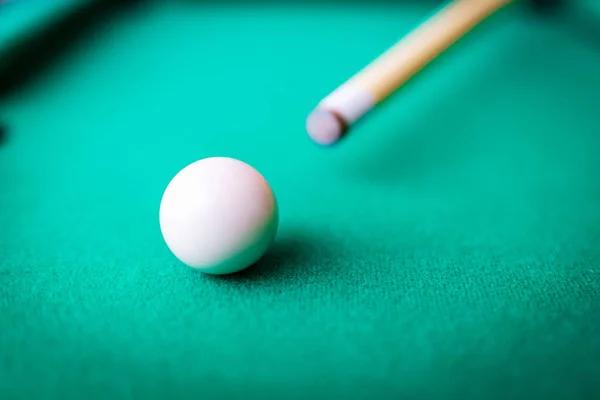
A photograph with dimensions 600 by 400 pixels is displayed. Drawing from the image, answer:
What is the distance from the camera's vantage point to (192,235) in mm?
1042

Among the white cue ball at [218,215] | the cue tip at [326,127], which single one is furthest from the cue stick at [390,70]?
the white cue ball at [218,215]

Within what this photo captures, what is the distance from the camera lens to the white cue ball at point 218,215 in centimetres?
103

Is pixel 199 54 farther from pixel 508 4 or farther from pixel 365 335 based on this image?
pixel 365 335

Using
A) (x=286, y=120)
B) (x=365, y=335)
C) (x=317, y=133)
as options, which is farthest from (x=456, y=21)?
(x=365, y=335)

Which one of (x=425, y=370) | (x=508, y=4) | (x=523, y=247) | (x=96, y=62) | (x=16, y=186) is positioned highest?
(x=508, y=4)

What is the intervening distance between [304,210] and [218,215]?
393 millimetres

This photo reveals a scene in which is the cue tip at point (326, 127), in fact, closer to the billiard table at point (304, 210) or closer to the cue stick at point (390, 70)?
the cue stick at point (390, 70)

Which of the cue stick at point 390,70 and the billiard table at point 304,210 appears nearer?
the billiard table at point 304,210

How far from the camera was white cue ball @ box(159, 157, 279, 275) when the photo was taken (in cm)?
103

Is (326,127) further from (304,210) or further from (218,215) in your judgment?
(218,215)

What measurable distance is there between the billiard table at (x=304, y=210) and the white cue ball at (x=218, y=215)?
0.29 ft

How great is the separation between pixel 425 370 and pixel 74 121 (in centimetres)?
127

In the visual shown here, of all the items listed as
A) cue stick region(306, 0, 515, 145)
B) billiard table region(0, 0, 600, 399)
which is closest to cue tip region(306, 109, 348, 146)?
cue stick region(306, 0, 515, 145)

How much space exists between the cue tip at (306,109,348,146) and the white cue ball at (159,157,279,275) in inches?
10.6
